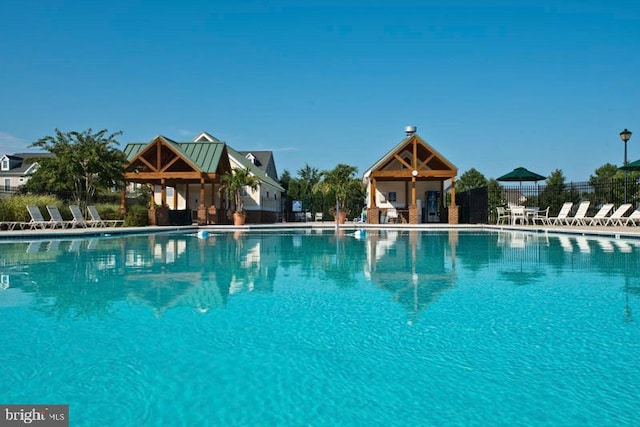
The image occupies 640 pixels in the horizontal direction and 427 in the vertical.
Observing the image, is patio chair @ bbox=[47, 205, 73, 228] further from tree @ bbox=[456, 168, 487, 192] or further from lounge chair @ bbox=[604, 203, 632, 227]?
tree @ bbox=[456, 168, 487, 192]

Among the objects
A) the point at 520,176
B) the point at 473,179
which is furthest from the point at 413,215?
the point at 473,179

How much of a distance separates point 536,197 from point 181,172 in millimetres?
22959

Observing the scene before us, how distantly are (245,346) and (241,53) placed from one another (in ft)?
68.2

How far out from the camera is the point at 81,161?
23.2 meters

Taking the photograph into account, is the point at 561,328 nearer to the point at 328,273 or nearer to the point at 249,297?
the point at 249,297

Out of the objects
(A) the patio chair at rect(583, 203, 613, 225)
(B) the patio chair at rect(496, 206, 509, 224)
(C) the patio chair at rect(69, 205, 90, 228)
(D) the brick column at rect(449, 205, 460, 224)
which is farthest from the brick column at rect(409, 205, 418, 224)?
(C) the patio chair at rect(69, 205, 90, 228)

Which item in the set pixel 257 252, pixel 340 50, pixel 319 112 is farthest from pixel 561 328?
pixel 319 112

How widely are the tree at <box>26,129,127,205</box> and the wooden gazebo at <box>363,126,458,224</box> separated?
48.0ft

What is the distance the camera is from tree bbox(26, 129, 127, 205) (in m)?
22.8

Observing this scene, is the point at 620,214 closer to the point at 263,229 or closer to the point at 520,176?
Result: the point at 520,176

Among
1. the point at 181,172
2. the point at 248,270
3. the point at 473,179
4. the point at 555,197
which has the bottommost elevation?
the point at 248,270

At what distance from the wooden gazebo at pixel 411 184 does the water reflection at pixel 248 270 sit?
1276cm

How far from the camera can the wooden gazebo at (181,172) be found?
26.7 meters

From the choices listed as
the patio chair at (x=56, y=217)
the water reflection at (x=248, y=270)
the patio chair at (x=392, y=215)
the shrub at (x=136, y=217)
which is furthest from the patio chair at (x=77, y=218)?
the patio chair at (x=392, y=215)
